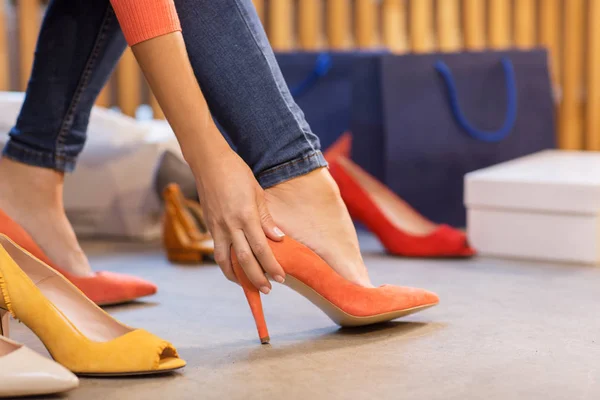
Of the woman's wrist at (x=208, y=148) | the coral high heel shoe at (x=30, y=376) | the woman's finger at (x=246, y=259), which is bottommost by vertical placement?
the coral high heel shoe at (x=30, y=376)

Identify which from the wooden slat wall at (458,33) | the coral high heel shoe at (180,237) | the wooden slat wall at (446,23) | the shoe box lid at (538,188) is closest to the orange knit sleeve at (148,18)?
the coral high heel shoe at (180,237)

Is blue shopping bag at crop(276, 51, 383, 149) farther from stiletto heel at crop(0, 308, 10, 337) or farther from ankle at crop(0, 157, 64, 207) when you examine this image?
stiletto heel at crop(0, 308, 10, 337)

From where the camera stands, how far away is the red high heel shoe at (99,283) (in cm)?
110

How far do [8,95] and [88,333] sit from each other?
1118 millimetres

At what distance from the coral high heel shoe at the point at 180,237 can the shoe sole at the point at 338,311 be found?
22.6 inches

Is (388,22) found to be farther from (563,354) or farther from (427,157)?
(563,354)

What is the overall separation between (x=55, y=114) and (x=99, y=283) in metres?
0.23

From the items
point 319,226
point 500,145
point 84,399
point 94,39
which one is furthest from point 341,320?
point 500,145

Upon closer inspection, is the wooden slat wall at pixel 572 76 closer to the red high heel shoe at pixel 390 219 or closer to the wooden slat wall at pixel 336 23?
the wooden slat wall at pixel 336 23

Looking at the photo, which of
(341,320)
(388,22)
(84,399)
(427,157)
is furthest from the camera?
(388,22)

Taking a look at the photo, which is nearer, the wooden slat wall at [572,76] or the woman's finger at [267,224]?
the woman's finger at [267,224]

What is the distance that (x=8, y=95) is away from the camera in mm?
1843

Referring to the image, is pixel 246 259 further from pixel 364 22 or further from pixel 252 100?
pixel 364 22

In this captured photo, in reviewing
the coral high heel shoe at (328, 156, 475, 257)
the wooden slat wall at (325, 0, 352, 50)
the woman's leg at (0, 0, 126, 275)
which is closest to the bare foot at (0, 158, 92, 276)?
the woman's leg at (0, 0, 126, 275)
